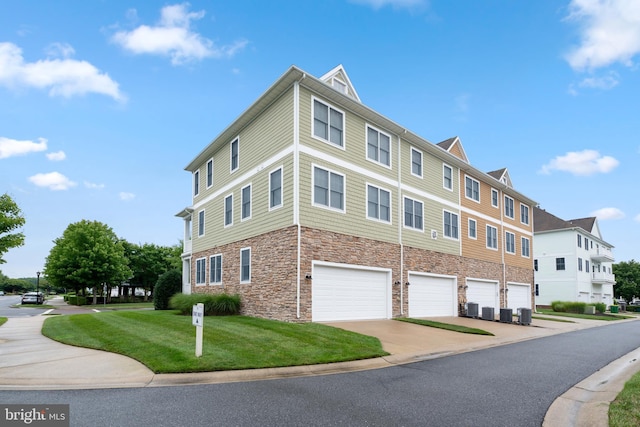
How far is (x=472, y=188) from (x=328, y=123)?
1380cm

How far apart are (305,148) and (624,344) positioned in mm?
13431

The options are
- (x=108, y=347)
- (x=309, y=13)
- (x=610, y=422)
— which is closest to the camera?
(x=610, y=422)

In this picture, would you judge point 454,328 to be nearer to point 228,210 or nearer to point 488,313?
point 488,313

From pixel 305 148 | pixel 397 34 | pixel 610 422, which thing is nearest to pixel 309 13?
pixel 397 34

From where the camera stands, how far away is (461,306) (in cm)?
2333

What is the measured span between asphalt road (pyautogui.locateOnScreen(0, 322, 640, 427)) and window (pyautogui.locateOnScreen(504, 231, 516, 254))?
22215 millimetres

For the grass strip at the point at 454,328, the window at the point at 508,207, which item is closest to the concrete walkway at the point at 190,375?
the grass strip at the point at 454,328

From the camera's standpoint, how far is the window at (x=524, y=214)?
33.1m

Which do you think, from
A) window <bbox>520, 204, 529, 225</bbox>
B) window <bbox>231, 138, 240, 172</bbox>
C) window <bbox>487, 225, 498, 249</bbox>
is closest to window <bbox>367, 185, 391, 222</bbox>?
window <bbox>231, 138, 240, 172</bbox>

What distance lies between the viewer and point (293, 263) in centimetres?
1491

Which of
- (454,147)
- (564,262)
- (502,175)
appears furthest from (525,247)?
(564,262)

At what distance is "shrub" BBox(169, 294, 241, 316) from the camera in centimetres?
1738

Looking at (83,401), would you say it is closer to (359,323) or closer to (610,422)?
(610,422)

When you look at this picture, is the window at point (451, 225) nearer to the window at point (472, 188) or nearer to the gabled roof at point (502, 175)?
the window at point (472, 188)
